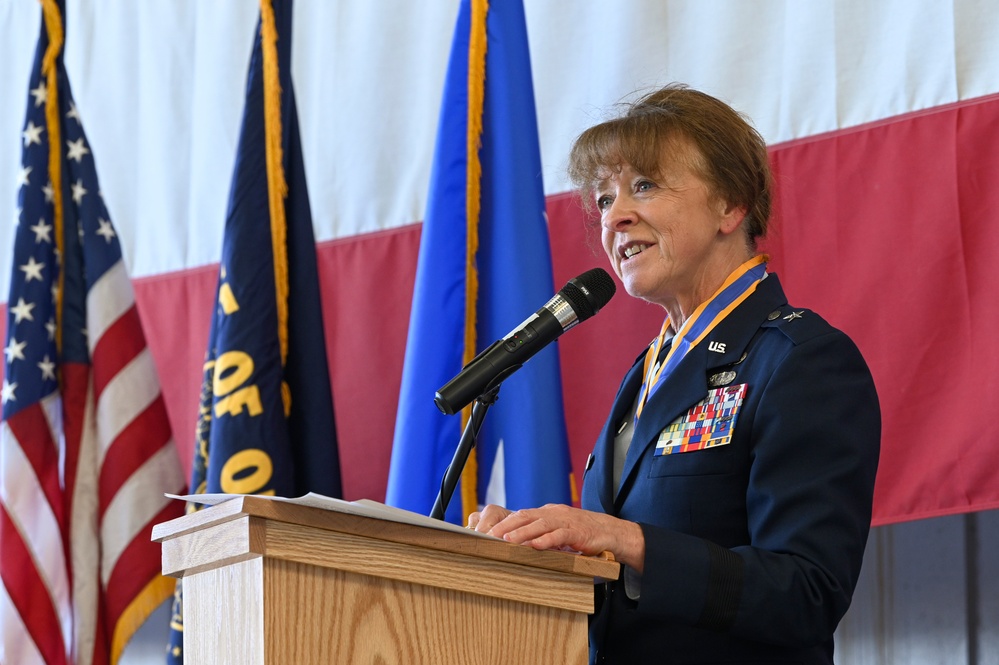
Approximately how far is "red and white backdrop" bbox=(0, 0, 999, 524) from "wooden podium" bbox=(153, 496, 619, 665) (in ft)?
3.52

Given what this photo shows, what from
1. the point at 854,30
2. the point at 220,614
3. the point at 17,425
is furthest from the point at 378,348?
the point at 220,614

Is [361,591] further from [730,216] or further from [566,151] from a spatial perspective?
[566,151]

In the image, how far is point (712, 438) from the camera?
153cm

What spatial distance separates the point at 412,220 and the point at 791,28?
3.64ft

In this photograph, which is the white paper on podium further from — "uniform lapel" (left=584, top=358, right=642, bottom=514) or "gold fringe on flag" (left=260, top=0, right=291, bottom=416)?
"gold fringe on flag" (left=260, top=0, right=291, bottom=416)

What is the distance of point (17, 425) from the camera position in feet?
9.94

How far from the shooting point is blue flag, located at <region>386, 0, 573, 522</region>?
260 centimetres

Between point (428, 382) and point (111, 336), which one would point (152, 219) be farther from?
point (428, 382)

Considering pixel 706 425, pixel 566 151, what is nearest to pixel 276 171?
pixel 566 151

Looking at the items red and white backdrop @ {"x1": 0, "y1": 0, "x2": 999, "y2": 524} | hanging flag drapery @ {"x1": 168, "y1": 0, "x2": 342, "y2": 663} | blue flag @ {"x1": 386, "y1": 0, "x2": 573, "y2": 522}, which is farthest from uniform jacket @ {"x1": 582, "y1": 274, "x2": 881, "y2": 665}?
hanging flag drapery @ {"x1": 168, "y1": 0, "x2": 342, "y2": 663}

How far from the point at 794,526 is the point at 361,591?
53 cm

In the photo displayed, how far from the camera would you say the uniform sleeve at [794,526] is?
52.8 inches

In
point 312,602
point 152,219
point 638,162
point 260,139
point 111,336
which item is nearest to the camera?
point 312,602

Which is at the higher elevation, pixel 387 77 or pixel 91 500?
pixel 387 77
